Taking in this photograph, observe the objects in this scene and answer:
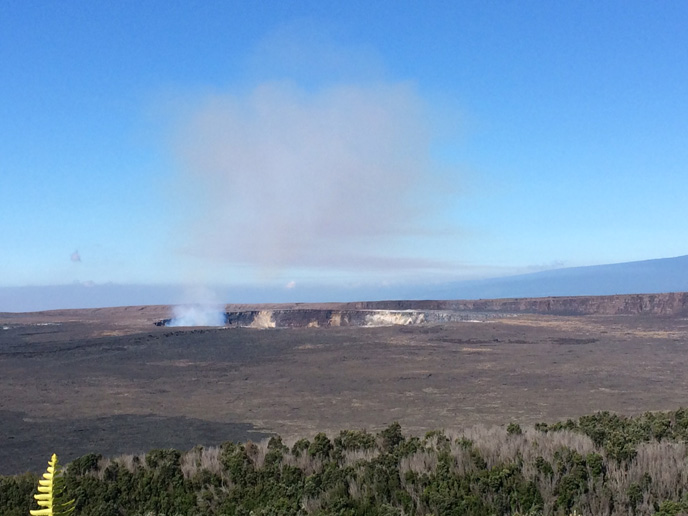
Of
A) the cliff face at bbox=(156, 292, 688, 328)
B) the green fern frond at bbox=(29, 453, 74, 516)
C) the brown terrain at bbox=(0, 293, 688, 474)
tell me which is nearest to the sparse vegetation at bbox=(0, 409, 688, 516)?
the green fern frond at bbox=(29, 453, 74, 516)

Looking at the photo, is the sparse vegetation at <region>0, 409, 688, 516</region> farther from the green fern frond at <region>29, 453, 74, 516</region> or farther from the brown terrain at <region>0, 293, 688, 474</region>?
the brown terrain at <region>0, 293, 688, 474</region>

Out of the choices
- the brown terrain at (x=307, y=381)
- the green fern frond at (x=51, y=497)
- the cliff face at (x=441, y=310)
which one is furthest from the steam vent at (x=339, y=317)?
the green fern frond at (x=51, y=497)

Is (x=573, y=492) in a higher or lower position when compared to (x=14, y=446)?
higher

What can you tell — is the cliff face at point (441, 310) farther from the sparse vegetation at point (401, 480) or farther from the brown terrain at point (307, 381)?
the sparse vegetation at point (401, 480)

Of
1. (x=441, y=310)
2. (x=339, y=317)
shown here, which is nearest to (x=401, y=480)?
(x=339, y=317)

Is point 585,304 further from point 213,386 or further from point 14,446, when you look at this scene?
point 14,446

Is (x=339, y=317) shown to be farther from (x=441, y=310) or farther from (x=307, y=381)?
(x=307, y=381)

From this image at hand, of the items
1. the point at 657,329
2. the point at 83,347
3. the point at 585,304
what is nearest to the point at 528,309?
the point at 585,304
